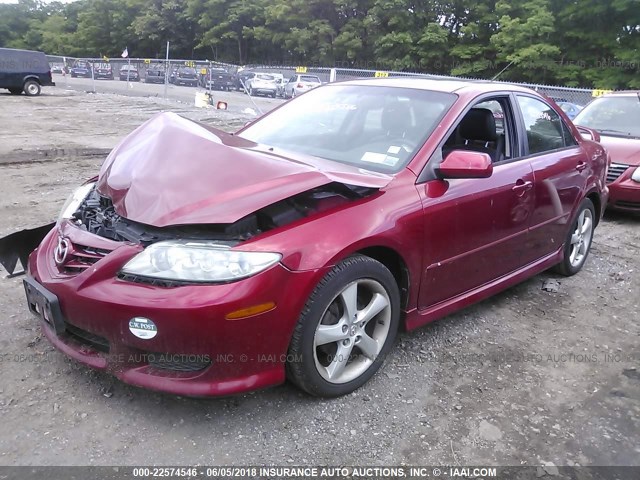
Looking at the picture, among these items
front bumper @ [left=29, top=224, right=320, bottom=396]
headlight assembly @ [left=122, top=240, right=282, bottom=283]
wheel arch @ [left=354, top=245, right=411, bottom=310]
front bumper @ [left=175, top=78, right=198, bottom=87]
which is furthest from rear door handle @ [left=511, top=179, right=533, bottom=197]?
front bumper @ [left=175, top=78, right=198, bottom=87]

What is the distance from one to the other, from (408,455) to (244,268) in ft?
3.59

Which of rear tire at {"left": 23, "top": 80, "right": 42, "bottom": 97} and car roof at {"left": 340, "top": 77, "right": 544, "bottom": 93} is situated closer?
car roof at {"left": 340, "top": 77, "right": 544, "bottom": 93}

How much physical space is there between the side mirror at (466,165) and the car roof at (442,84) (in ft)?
2.23

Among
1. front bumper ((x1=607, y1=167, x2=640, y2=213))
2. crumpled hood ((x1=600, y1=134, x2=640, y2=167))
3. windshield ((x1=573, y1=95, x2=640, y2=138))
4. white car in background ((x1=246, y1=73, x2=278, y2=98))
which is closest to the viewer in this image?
front bumper ((x1=607, y1=167, x2=640, y2=213))

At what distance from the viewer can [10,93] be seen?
24.7 metres

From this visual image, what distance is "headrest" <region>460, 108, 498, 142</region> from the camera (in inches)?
140

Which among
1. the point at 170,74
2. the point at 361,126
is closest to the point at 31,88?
the point at 170,74

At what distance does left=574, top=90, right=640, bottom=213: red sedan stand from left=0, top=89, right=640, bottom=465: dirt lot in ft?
9.80

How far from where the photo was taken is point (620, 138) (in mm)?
7094

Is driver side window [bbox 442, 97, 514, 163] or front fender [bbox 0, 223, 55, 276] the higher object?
driver side window [bbox 442, 97, 514, 163]

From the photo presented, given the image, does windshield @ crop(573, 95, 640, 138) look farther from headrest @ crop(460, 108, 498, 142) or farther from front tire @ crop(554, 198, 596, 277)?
headrest @ crop(460, 108, 498, 142)

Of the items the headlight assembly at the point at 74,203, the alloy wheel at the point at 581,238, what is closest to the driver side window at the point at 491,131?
the alloy wheel at the point at 581,238

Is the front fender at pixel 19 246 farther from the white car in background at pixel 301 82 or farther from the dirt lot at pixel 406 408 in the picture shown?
the white car in background at pixel 301 82

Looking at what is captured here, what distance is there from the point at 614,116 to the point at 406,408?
6.69 m
